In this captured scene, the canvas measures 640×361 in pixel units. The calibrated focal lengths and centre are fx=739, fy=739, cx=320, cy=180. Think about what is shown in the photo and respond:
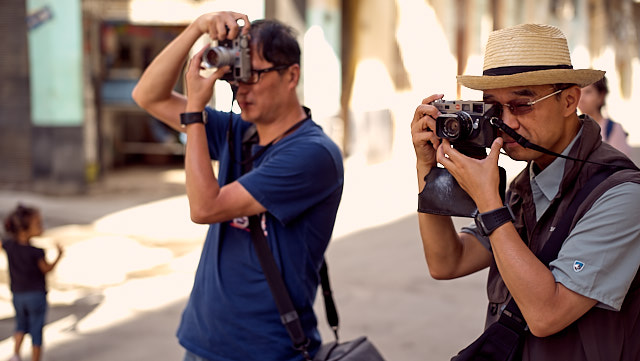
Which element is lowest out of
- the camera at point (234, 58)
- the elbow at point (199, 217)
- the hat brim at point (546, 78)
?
the elbow at point (199, 217)

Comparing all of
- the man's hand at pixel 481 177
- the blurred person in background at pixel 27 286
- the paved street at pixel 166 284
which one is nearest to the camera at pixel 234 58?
the man's hand at pixel 481 177

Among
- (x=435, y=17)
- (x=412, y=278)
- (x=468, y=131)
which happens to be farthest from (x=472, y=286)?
(x=435, y=17)

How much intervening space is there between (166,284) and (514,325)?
5068 mm

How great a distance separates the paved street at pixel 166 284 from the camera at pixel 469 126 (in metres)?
3.15

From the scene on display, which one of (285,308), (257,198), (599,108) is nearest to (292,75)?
(257,198)

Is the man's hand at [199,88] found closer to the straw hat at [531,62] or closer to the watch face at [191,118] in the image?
the watch face at [191,118]

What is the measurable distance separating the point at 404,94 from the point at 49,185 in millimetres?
8170

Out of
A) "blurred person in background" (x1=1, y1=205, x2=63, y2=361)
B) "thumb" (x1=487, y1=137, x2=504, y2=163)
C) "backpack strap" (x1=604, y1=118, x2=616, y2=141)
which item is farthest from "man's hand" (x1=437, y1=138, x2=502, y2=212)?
"backpack strap" (x1=604, y1=118, x2=616, y2=141)

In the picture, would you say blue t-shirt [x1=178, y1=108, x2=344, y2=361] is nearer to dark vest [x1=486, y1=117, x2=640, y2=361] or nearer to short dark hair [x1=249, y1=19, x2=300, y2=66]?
short dark hair [x1=249, y1=19, x2=300, y2=66]

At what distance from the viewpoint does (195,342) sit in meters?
2.65

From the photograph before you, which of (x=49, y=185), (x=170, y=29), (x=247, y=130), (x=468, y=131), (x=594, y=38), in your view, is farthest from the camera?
(x=594, y=38)

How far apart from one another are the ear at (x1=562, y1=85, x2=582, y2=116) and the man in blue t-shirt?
995 mm

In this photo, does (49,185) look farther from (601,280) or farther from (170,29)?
(601,280)

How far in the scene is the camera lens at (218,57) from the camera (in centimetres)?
267
